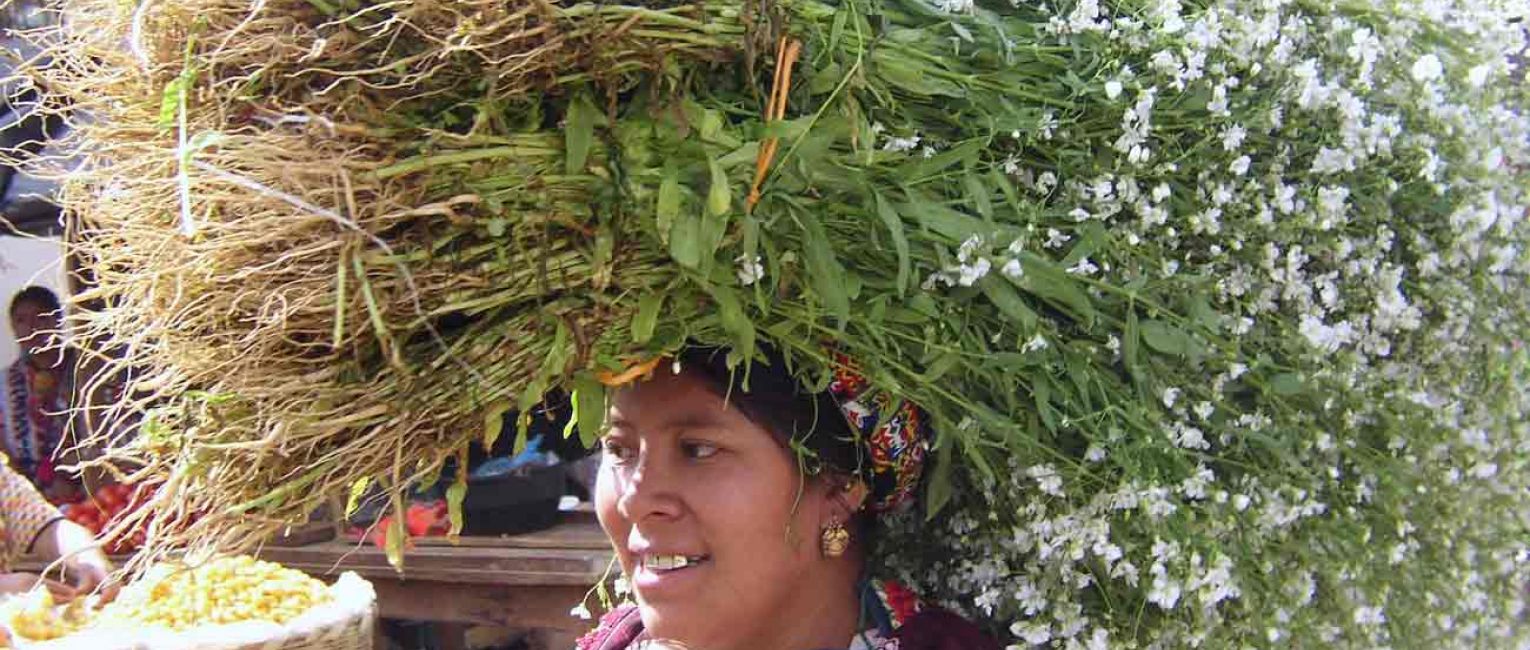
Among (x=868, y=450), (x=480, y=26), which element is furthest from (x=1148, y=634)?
(x=480, y=26)

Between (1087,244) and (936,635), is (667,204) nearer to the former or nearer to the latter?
(1087,244)

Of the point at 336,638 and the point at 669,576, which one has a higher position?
the point at 669,576

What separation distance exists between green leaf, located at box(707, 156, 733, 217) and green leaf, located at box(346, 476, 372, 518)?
0.51 metres

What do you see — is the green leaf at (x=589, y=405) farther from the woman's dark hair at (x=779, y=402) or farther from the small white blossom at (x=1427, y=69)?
the small white blossom at (x=1427, y=69)

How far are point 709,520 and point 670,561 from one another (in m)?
0.08

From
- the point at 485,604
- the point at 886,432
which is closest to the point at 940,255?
the point at 886,432

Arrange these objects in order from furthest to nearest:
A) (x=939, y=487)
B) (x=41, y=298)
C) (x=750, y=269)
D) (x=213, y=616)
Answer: (x=41, y=298) < (x=213, y=616) < (x=939, y=487) < (x=750, y=269)

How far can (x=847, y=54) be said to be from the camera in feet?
4.82

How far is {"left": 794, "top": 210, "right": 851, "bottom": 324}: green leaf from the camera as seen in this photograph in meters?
1.46

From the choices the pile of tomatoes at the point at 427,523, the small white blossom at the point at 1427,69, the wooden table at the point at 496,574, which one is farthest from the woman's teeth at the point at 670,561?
the pile of tomatoes at the point at 427,523

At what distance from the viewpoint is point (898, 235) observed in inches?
57.5

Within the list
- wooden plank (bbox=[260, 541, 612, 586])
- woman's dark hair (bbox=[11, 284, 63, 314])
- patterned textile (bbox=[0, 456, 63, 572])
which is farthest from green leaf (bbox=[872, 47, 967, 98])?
woman's dark hair (bbox=[11, 284, 63, 314])

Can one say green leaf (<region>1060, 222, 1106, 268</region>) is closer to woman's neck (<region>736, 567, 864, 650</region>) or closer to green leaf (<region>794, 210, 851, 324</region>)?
green leaf (<region>794, 210, 851, 324</region>)

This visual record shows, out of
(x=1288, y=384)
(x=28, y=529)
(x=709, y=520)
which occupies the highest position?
(x=1288, y=384)
